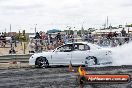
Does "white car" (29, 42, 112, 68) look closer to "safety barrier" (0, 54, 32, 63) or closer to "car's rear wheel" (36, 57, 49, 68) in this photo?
"car's rear wheel" (36, 57, 49, 68)

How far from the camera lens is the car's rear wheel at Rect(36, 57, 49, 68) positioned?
19.8 meters

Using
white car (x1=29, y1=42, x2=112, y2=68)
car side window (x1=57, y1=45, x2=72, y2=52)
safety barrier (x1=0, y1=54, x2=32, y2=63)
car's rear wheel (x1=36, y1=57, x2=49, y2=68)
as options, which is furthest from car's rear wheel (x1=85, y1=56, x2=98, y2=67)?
safety barrier (x1=0, y1=54, x2=32, y2=63)

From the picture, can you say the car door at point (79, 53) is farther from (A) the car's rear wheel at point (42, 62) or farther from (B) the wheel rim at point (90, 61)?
(A) the car's rear wheel at point (42, 62)

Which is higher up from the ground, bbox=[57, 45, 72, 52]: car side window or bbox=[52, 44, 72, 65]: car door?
bbox=[57, 45, 72, 52]: car side window

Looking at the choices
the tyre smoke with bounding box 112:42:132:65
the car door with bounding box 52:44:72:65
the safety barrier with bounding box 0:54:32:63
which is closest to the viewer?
the tyre smoke with bounding box 112:42:132:65

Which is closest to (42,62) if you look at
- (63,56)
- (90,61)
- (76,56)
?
(63,56)

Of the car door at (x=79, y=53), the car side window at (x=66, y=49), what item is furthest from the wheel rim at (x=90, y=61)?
the car side window at (x=66, y=49)

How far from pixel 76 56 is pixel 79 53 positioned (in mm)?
234

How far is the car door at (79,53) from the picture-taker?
1928cm

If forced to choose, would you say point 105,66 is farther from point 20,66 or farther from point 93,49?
point 20,66

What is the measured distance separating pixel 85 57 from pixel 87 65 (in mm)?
470

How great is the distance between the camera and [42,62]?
65.1 feet

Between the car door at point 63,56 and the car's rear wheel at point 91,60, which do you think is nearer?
the car's rear wheel at point 91,60

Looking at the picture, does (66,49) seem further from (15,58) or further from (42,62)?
(15,58)
